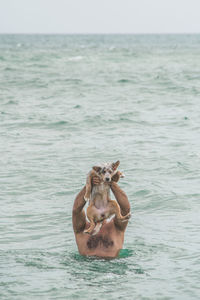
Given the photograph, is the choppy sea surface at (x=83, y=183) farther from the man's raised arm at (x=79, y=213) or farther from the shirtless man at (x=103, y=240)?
the man's raised arm at (x=79, y=213)

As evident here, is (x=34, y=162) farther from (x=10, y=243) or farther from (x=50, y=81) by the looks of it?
(x=50, y=81)

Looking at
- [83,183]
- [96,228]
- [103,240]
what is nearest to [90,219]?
[96,228]

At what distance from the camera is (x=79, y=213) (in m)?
8.35

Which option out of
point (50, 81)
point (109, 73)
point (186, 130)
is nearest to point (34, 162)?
point (186, 130)

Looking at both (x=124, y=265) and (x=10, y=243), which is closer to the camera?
(x=124, y=265)

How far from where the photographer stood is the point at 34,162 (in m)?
15.8

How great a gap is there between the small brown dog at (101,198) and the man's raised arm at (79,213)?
0.23m

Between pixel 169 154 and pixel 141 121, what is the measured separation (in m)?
5.75

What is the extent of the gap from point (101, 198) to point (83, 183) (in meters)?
5.71

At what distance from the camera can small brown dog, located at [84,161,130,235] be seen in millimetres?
7621

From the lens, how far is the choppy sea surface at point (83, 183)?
8.13m

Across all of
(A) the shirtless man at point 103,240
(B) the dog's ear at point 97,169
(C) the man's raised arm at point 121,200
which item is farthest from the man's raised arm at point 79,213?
(B) the dog's ear at point 97,169

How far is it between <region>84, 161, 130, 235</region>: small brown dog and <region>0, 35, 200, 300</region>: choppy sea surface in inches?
27.0

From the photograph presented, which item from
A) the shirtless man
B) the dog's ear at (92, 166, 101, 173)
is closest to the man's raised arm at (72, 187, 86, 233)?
the shirtless man
